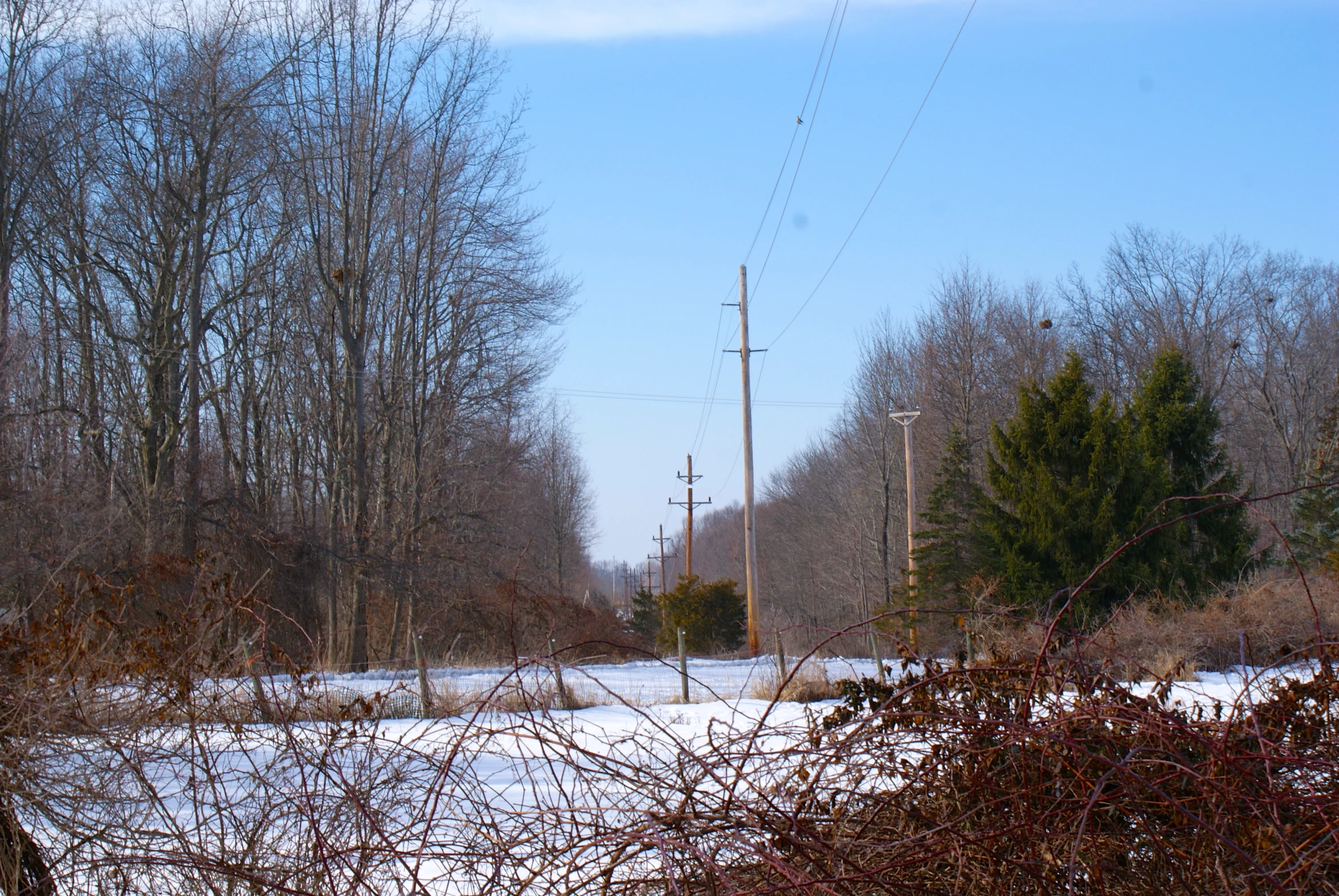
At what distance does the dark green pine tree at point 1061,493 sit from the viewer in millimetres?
18859

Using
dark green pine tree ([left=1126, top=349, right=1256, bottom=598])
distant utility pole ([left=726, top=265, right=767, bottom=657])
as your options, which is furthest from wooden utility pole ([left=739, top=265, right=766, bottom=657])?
dark green pine tree ([left=1126, top=349, right=1256, bottom=598])

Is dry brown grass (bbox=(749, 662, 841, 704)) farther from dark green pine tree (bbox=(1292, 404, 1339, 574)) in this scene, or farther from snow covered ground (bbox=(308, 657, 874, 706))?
dark green pine tree (bbox=(1292, 404, 1339, 574))

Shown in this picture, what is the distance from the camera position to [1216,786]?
2.51 meters

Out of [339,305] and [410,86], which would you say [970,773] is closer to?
[339,305]

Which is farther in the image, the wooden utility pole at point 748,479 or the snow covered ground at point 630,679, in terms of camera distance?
the wooden utility pole at point 748,479

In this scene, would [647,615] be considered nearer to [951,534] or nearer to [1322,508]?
[951,534]

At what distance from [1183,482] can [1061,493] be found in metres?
3.62

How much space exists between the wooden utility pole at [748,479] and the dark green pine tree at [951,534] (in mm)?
4065

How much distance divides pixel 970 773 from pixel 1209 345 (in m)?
38.3

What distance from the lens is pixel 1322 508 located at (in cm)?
2159

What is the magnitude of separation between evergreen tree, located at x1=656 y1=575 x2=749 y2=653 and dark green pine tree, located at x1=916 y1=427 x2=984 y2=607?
23.2 ft

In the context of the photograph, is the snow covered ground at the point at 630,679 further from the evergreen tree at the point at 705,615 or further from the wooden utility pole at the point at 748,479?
the evergreen tree at the point at 705,615

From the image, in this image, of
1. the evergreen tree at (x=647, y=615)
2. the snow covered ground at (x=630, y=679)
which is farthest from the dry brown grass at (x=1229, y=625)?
the evergreen tree at (x=647, y=615)

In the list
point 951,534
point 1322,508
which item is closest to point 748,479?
point 951,534
